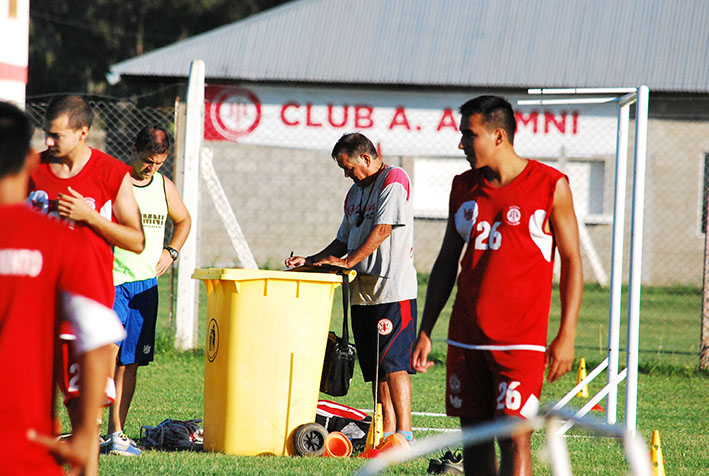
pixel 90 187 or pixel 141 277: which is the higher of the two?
pixel 90 187

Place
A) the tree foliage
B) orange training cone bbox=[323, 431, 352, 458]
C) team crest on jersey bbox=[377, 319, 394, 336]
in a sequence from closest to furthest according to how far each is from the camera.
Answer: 1. orange training cone bbox=[323, 431, 352, 458]
2. team crest on jersey bbox=[377, 319, 394, 336]
3. the tree foliage

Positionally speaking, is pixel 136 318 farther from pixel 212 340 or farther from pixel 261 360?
pixel 261 360

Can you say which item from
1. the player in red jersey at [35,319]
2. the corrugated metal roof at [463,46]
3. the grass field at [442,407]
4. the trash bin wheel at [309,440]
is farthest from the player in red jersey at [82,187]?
the corrugated metal roof at [463,46]

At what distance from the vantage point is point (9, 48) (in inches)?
267

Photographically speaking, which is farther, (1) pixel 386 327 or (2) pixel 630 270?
(2) pixel 630 270

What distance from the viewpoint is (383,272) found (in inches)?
266

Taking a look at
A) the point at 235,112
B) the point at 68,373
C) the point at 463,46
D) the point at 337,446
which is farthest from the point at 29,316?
the point at 463,46

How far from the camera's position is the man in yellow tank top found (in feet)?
20.9

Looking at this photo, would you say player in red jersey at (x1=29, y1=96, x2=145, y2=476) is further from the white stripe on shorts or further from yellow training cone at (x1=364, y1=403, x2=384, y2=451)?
yellow training cone at (x1=364, y1=403, x2=384, y2=451)

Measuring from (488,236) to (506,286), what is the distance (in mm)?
238

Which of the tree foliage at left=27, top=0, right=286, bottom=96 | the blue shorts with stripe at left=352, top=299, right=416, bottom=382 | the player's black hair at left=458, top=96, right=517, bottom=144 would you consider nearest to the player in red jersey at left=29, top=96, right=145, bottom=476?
the player's black hair at left=458, top=96, right=517, bottom=144

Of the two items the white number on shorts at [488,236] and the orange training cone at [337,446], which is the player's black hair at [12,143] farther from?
the orange training cone at [337,446]

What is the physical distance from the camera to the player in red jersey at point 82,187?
4480 millimetres

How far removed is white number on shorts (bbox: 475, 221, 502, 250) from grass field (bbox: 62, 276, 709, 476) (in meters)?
2.08
